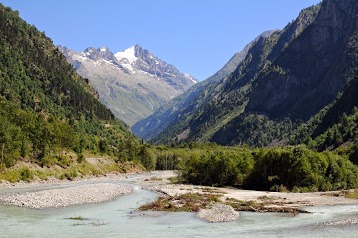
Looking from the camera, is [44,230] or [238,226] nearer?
[44,230]

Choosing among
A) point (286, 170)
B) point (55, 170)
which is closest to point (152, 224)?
point (286, 170)

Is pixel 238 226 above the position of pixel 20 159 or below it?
below

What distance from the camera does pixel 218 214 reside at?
203 feet

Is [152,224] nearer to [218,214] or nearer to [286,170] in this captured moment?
[218,214]

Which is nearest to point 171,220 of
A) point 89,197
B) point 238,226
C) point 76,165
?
point 238,226

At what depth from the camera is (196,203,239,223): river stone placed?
5817cm

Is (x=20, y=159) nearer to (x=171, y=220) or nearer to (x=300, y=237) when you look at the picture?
(x=171, y=220)

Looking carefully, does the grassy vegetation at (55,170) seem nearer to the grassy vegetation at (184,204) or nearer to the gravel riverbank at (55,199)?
Result: the gravel riverbank at (55,199)

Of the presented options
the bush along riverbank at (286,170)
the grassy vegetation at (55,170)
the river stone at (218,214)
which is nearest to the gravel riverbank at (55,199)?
the river stone at (218,214)

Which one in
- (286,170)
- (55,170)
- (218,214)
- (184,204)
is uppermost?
(55,170)

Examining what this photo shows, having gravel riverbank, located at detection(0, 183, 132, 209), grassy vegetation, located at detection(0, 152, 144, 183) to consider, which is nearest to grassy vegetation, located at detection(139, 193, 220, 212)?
gravel riverbank, located at detection(0, 183, 132, 209)

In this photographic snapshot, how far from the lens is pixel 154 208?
70.0 m

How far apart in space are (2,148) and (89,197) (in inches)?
1674

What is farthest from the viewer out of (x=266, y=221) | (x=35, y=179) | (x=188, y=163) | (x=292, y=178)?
(x=188, y=163)
